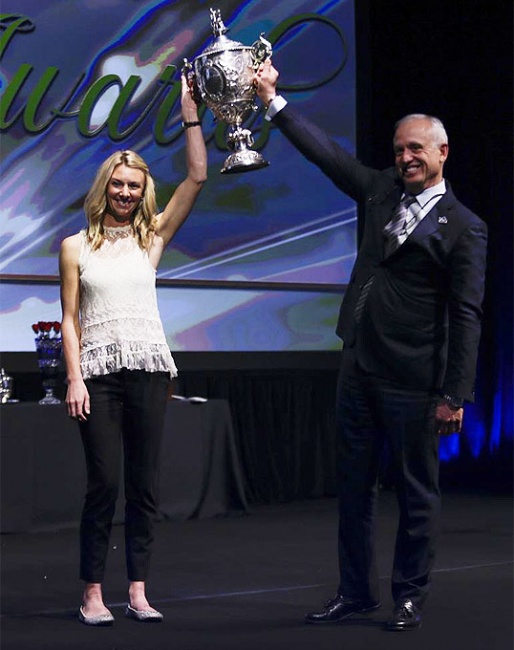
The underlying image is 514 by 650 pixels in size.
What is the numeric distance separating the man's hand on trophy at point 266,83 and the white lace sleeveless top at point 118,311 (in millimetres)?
554

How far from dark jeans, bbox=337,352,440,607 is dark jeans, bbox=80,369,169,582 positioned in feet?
1.77

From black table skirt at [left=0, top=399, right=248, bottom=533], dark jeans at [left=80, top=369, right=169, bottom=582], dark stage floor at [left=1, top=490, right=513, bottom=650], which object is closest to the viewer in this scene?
dark stage floor at [left=1, top=490, right=513, bottom=650]

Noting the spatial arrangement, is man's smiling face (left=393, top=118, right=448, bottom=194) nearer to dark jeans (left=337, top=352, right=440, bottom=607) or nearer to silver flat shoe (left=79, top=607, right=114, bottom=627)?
dark jeans (left=337, top=352, right=440, bottom=607)

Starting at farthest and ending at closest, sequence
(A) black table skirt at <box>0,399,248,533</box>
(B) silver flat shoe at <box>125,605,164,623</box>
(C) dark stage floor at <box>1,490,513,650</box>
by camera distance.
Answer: (A) black table skirt at <box>0,399,248,533</box> → (B) silver flat shoe at <box>125,605,164,623</box> → (C) dark stage floor at <box>1,490,513,650</box>

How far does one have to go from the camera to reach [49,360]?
6.39m

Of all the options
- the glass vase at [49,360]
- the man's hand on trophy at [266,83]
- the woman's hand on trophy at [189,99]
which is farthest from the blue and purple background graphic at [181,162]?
the man's hand on trophy at [266,83]

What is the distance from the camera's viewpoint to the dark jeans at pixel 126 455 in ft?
12.1

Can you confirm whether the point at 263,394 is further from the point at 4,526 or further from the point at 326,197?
A: the point at 4,526

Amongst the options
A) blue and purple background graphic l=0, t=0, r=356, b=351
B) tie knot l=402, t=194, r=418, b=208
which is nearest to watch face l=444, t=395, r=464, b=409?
tie knot l=402, t=194, r=418, b=208

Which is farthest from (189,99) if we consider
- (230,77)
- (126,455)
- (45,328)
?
(45,328)

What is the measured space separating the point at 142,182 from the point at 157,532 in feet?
9.04

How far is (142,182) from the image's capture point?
3.76 metres

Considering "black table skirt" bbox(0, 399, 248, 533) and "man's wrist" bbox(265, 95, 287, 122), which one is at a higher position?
"man's wrist" bbox(265, 95, 287, 122)

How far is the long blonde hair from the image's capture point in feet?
12.3
